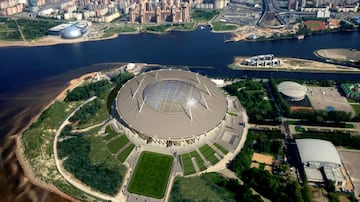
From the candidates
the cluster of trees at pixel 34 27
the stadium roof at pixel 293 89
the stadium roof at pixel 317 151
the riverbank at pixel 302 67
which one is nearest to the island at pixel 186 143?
the stadium roof at pixel 317 151

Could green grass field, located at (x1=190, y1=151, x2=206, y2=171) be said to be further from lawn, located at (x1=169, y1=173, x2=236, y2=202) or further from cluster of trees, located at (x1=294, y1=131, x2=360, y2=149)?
cluster of trees, located at (x1=294, y1=131, x2=360, y2=149)

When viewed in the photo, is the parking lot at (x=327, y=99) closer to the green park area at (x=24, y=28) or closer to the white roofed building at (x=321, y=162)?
the white roofed building at (x=321, y=162)

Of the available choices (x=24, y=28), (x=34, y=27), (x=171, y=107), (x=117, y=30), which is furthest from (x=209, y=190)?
(x=24, y=28)

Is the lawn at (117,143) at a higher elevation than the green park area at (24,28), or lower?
lower

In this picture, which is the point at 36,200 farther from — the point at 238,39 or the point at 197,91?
the point at 238,39

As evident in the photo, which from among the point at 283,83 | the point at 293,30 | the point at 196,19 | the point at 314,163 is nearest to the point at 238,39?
the point at 293,30

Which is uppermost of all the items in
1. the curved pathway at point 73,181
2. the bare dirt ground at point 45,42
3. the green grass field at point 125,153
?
the bare dirt ground at point 45,42

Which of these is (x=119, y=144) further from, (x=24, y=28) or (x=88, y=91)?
(x=24, y=28)
